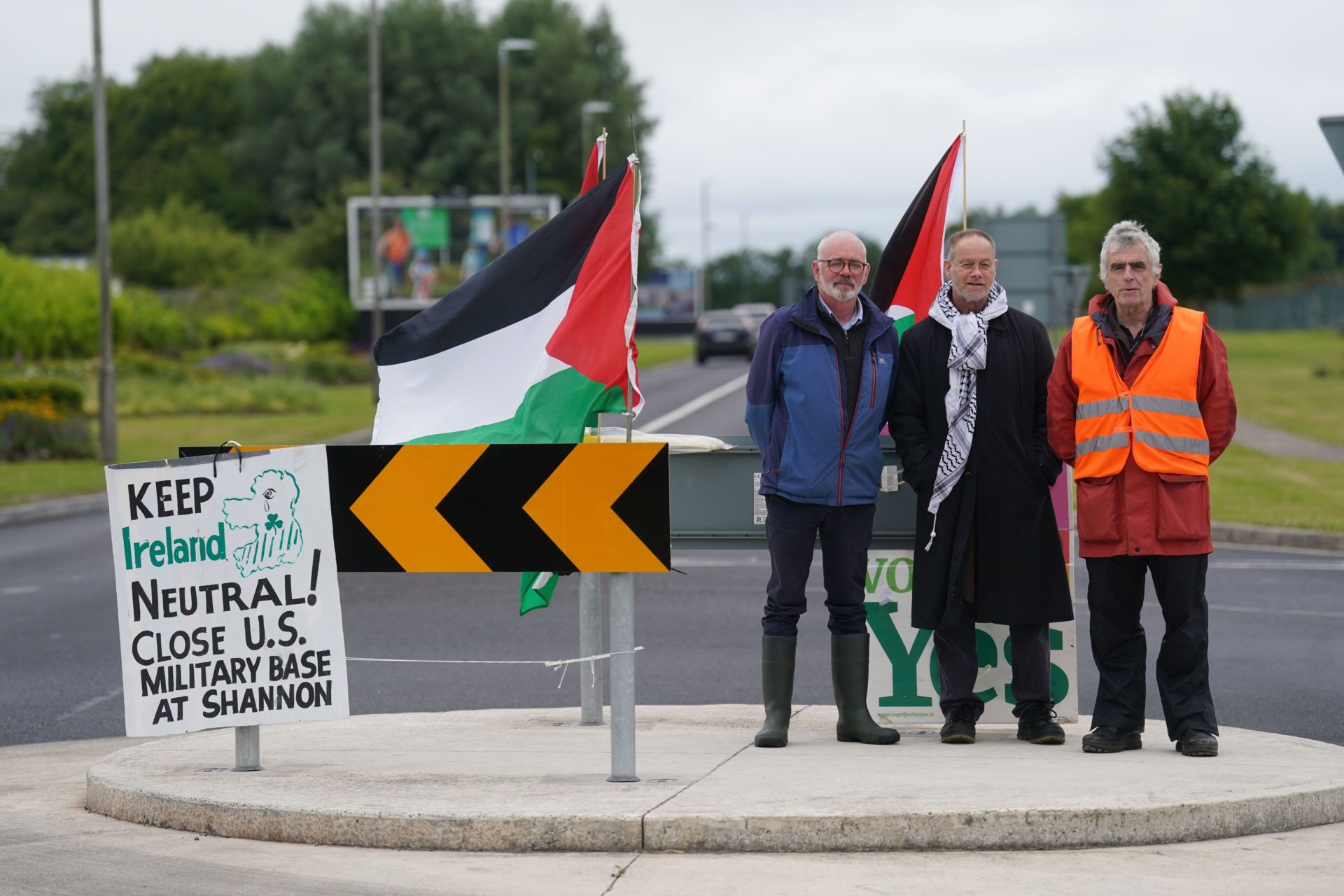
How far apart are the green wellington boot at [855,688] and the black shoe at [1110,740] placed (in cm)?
74

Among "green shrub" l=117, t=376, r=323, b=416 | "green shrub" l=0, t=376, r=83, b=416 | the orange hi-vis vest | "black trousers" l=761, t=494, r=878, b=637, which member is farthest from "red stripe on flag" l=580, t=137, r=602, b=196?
"green shrub" l=117, t=376, r=323, b=416

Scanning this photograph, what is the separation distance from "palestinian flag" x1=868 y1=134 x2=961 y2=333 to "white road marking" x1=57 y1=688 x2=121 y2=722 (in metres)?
4.39

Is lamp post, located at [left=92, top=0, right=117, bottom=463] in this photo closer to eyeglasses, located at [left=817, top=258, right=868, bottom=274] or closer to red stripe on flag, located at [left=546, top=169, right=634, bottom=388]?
red stripe on flag, located at [left=546, top=169, right=634, bottom=388]

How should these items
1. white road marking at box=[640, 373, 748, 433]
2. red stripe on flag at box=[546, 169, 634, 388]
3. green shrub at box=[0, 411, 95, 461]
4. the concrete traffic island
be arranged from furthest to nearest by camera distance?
white road marking at box=[640, 373, 748, 433]
green shrub at box=[0, 411, 95, 461]
red stripe on flag at box=[546, 169, 634, 388]
the concrete traffic island

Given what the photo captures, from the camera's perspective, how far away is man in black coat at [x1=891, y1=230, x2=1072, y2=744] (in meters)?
6.64

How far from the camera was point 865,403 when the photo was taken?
261 inches

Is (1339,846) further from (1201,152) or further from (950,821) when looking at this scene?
(1201,152)

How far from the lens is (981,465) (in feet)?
21.8

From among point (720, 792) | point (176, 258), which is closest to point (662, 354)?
point (176, 258)

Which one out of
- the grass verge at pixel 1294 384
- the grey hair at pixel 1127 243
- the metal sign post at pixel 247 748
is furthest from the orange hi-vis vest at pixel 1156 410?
the grass verge at pixel 1294 384

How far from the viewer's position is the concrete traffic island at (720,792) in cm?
540

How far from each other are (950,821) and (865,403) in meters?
1.82

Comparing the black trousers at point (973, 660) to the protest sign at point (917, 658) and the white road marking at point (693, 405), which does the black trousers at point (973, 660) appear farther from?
the white road marking at point (693, 405)

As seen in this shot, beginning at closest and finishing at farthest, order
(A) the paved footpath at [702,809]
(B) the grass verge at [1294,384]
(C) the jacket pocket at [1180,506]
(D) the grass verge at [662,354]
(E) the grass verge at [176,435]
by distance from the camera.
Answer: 1. (A) the paved footpath at [702,809]
2. (C) the jacket pocket at [1180,506]
3. (E) the grass verge at [176,435]
4. (B) the grass verge at [1294,384]
5. (D) the grass verge at [662,354]
